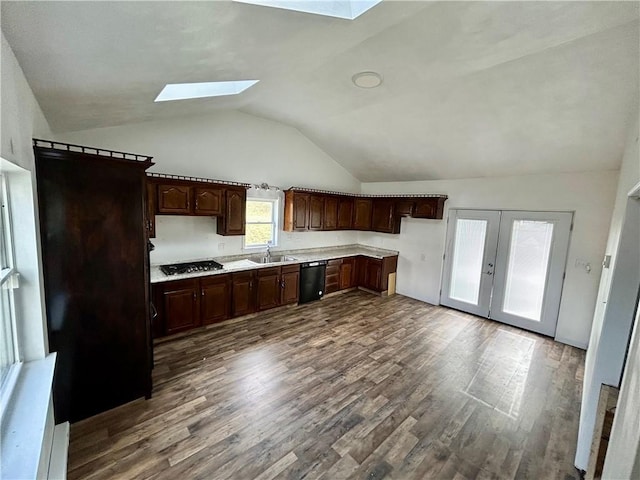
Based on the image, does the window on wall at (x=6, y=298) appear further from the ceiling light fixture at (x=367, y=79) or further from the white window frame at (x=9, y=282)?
the ceiling light fixture at (x=367, y=79)

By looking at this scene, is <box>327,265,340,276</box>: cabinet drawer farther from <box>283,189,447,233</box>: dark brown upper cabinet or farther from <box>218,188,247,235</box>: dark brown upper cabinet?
<box>218,188,247,235</box>: dark brown upper cabinet

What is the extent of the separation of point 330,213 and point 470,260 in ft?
9.34

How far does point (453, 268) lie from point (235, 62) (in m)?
4.87

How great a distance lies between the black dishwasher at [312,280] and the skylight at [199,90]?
3.04 meters

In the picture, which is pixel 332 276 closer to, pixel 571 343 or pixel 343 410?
pixel 343 410

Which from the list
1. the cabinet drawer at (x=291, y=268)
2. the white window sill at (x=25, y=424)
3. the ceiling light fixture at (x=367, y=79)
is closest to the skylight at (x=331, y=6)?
the ceiling light fixture at (x=367, y=79)

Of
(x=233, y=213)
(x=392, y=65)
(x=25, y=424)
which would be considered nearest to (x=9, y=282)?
(x=25, y=424)

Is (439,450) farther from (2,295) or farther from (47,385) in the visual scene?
(2,295)

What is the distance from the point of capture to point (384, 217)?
591 centimetres

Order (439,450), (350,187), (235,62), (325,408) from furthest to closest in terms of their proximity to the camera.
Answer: (350,187) < (325,408) < (439,450) < (235,62)

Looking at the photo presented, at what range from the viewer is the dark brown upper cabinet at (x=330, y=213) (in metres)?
5.61

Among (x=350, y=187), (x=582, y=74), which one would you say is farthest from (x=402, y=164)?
(x=582, y=74)

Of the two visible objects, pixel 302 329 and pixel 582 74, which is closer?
pixel 582 74

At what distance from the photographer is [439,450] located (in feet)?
6.99
